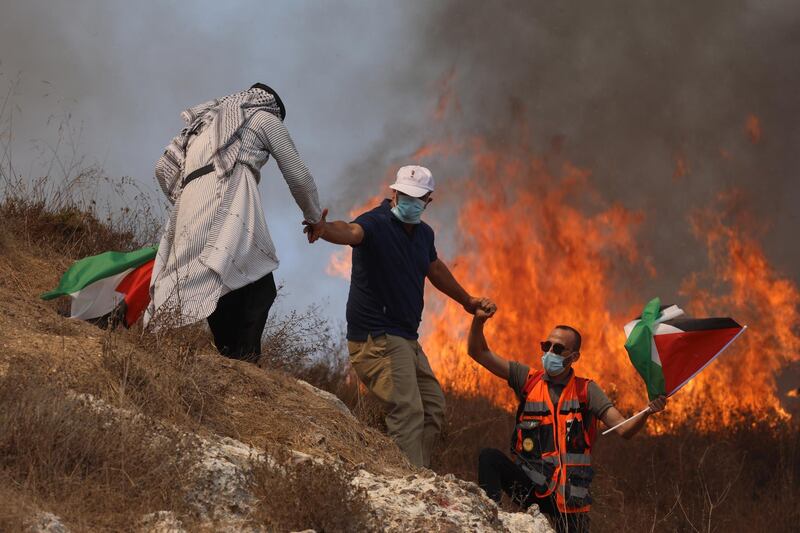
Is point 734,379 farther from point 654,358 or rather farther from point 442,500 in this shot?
point 442,500

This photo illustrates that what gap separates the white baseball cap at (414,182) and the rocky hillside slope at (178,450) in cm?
132

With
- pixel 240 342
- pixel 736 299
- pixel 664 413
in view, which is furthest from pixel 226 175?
pixel 736 299

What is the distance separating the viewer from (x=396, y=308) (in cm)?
643

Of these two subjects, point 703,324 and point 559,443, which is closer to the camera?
point 559,443

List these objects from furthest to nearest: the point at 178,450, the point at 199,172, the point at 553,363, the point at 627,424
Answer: the point at 199,172 < the point at 553,363 < the point at 627,424 < the point at 178,450

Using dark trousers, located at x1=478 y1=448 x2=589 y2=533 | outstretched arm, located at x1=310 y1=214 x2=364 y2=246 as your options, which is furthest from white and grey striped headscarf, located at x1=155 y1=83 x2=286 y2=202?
dark trousers, located at x1=478 y1=448 x2=589 y2=533

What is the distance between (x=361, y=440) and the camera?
6.07 meters

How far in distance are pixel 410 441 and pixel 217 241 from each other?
1.54m

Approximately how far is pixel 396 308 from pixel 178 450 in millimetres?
1972

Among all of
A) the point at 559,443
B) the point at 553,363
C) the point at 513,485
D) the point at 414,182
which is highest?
the point at 414,182

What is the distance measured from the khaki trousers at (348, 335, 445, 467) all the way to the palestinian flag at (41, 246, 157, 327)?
1.34 metres

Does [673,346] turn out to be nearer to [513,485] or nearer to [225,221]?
[513,485]

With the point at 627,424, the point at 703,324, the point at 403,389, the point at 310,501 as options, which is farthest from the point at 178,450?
the point at 703,324

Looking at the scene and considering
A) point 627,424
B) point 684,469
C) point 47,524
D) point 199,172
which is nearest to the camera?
point 47,524
